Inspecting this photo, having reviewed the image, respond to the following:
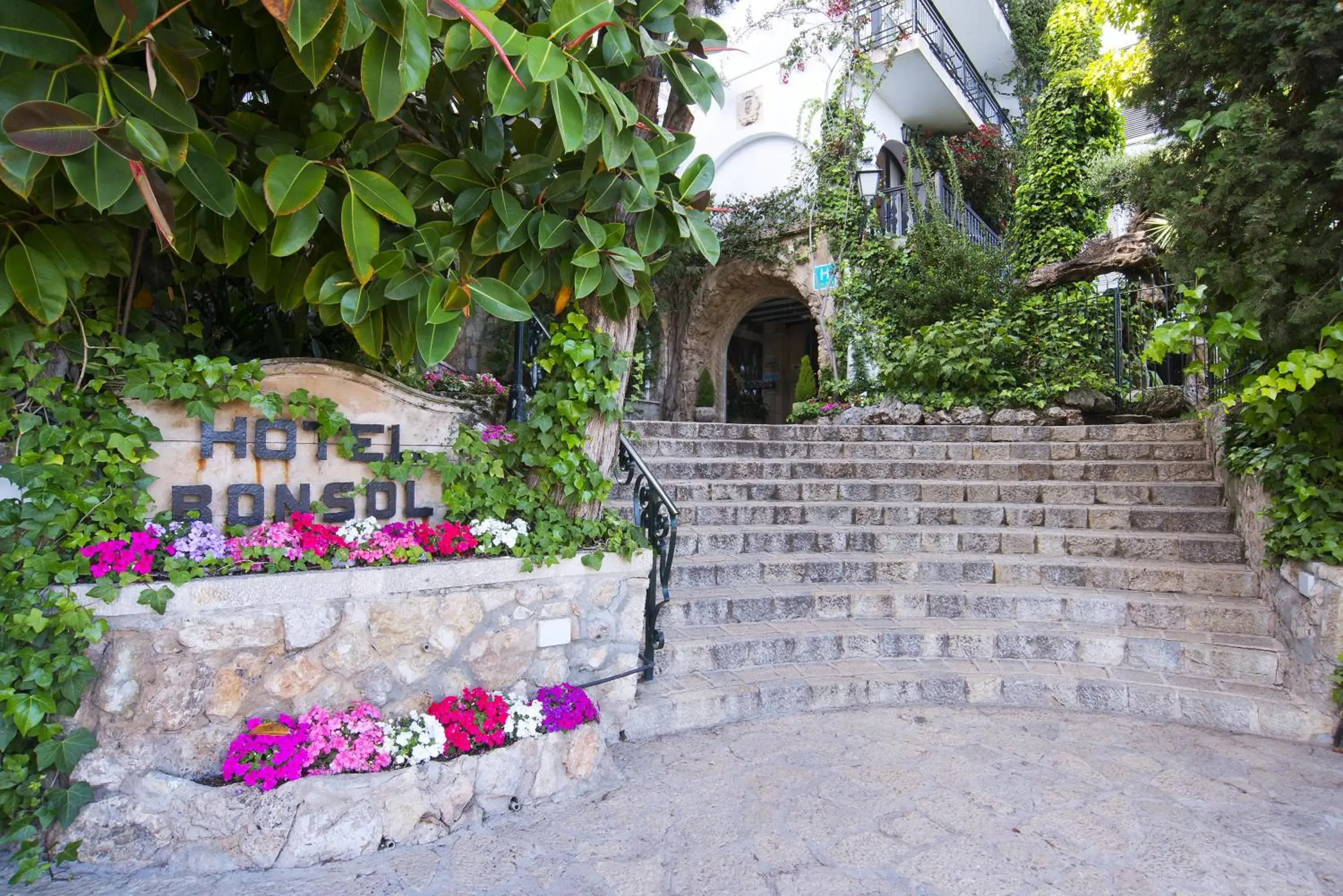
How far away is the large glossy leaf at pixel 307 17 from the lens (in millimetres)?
1396

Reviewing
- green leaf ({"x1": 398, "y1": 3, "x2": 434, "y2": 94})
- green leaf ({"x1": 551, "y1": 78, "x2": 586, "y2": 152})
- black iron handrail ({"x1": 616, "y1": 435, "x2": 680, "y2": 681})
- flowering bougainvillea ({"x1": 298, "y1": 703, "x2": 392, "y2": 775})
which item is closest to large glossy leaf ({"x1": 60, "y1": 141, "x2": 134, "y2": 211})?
green leaf ({"x1": 398, "y1": 3, "x2": 434, "y2": 94})

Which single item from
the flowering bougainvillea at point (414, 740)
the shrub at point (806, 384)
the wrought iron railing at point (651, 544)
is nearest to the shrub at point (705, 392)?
the shrub at point (806, 384)

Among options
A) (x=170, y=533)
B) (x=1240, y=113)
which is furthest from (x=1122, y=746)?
(x=170, y=533)

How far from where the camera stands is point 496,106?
1.77 m

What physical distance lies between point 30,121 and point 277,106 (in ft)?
3.51

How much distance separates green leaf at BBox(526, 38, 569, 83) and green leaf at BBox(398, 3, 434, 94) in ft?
0.82

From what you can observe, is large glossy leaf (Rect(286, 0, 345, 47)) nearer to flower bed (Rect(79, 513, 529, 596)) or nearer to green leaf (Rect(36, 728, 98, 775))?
flower bed (Rect(79, 513, 529, 596))

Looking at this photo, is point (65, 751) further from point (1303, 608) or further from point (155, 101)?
point (1303, 608)

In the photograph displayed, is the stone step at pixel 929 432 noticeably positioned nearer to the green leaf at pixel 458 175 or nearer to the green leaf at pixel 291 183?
the green leaf at pixel 458 175

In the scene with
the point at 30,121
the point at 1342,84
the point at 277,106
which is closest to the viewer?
the point at 30,121

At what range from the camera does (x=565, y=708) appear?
2.53 metres

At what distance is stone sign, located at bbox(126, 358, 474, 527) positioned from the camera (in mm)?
2258

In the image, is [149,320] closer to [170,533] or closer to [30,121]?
[170,533]

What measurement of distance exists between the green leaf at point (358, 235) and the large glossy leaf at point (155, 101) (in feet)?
1.21
